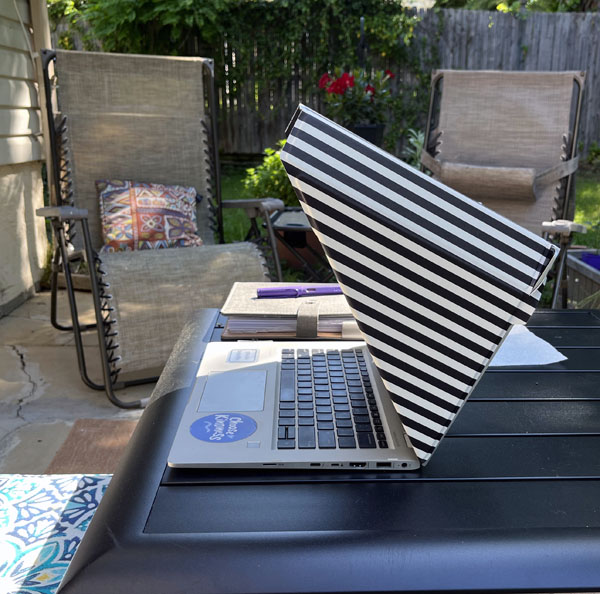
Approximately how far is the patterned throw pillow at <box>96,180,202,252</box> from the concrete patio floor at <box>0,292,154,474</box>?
20.5 inches

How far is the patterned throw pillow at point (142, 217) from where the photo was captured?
2922 millimetres

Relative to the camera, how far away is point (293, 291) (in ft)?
4.23

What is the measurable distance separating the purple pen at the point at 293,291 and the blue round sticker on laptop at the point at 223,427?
52 cm

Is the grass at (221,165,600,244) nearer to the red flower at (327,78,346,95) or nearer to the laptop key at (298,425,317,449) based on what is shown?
the red flower at (327,78,346,95)

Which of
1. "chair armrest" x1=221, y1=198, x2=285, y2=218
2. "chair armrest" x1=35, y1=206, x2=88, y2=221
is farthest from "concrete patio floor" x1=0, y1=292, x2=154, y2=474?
"chair armrest" x1=221, y1=198, x2=285, y2=218

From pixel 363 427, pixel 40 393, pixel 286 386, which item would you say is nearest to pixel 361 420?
pixel 363 427

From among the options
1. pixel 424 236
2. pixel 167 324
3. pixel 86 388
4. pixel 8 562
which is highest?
pixel 424 236

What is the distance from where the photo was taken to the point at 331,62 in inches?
301

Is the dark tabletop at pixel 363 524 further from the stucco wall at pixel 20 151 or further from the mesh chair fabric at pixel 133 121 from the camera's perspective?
the stucco wall at pixel 20 151

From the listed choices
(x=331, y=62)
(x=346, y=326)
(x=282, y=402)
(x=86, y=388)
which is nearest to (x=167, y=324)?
(x=86, y=388)

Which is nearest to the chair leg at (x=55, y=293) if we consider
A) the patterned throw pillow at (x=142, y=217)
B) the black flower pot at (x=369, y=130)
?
the patterned throw pillow at (x=142, y=217)

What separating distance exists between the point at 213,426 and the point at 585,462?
16.2 inches

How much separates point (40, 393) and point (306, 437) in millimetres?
2012

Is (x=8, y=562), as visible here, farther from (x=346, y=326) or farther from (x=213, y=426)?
(x=346, y=326)
